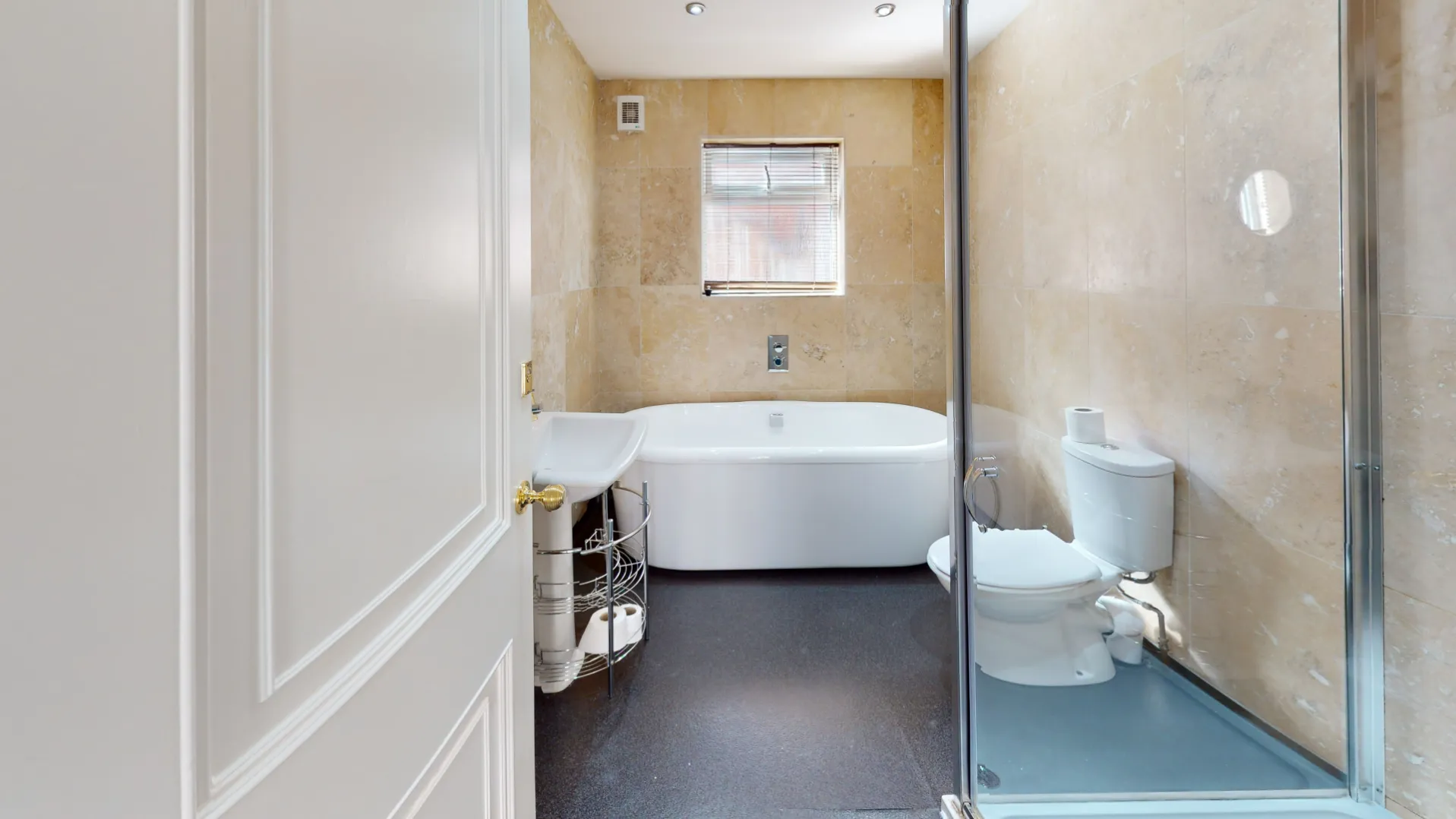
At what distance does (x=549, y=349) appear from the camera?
3123 mm

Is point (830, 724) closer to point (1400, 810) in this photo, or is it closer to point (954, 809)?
point (954, 809)

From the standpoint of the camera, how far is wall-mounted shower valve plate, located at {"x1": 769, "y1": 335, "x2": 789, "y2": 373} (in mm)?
4270

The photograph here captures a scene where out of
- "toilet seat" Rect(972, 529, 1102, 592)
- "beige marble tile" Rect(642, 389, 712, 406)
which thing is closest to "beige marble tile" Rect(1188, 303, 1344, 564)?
"toilet seat" Rect(972, 529, 1102, 592)

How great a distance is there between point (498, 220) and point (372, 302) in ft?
1.13

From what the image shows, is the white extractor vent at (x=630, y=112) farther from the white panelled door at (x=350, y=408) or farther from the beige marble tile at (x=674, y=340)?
the white panelled door at (x=350, y=408)

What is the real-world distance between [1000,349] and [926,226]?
296 cm

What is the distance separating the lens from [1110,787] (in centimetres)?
139

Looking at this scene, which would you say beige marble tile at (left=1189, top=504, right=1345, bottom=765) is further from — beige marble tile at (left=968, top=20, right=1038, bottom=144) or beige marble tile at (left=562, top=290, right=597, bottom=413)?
beige marble tile at (left=562, top=290, right=597, bottom=413)

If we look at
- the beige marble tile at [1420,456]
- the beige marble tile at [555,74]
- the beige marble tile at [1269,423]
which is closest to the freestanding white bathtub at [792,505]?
the beige marble tile at [555,74]

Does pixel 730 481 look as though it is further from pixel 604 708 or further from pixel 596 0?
pixel 596 0

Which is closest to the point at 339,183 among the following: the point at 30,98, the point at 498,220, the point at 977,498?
the point at 30,98

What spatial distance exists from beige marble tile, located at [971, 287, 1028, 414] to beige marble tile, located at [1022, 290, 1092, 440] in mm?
14

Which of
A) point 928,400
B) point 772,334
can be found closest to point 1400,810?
point 928,400

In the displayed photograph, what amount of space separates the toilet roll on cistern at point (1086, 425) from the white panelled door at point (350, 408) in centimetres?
106
